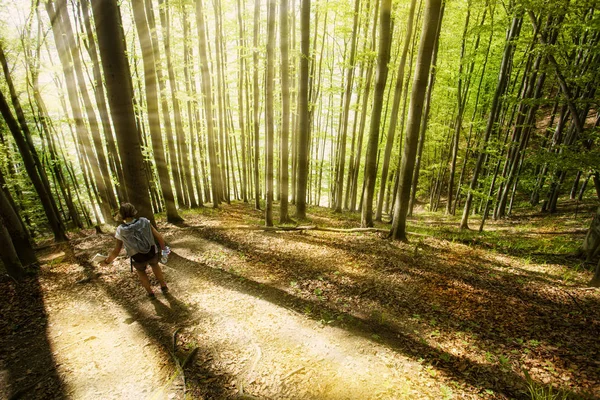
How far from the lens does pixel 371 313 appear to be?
5273 mm

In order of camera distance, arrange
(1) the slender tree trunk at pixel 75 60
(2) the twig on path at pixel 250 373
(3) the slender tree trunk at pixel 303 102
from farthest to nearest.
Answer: (1) the slender tree trunk at pixel 75 60 → (3) the slender tree trunk at pixel 303 102 → (2) the twig on path at pixel 250 373

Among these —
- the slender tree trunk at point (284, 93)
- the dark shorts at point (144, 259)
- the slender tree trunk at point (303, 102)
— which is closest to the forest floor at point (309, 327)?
the dark shorts at point (144, 259)

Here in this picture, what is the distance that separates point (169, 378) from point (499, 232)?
14126mm

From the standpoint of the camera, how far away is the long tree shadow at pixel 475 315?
160 inches

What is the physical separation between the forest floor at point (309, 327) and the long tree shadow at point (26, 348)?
0.03m

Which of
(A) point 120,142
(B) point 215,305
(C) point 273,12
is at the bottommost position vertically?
(B) point 215,305

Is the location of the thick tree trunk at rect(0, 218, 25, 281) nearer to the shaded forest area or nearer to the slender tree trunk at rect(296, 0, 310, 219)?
the shaded forest area

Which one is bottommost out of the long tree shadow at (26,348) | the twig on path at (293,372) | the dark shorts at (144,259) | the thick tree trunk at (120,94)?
the long tree shadow at (26,348)

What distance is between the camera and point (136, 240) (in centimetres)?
513

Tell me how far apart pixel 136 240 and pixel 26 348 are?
245cm

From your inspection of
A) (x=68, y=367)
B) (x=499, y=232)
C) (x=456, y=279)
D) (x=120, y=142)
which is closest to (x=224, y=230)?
(x=120, y=142)

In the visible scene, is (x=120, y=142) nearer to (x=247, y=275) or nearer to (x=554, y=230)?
(x=247, y=275)

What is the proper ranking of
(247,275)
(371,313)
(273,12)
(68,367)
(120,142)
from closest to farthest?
1. (68,367)
2. (371,313)
3. (120,142)
4. (247,275)
5. (273,12)

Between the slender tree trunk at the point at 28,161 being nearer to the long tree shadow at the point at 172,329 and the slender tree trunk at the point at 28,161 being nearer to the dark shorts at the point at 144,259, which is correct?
the long tree shadow at the point at 172,329
